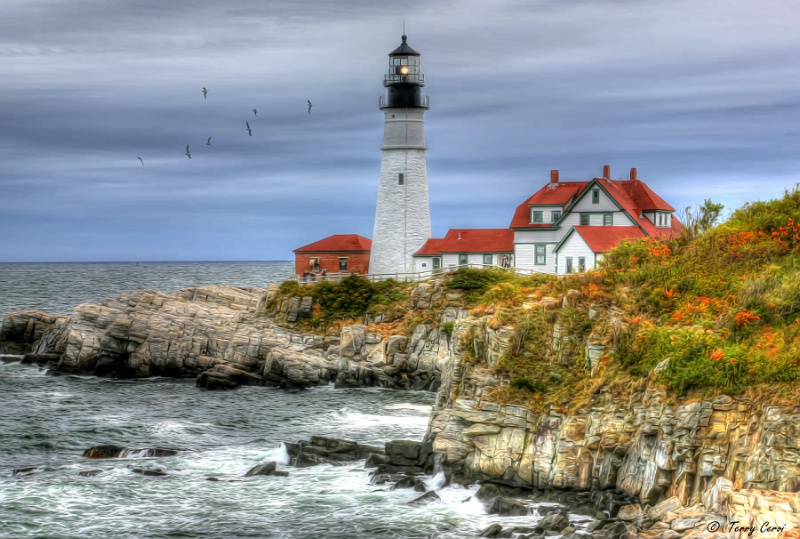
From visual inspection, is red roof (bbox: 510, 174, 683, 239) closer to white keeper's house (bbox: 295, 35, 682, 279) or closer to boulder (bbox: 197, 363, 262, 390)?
white keeper's house (bbox: 295, 35, 682, 279)

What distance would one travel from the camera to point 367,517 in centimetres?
2409

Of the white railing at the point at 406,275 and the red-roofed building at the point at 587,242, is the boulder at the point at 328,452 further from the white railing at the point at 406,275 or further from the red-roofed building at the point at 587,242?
the red-roofed building at the point at 587,242

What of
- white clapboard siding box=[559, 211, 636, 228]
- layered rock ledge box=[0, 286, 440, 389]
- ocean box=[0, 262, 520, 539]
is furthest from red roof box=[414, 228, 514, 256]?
ocean box=[0, 262, 520, 539]

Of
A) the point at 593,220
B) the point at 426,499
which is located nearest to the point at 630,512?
the point at 426,499

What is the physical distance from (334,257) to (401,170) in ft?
27.4

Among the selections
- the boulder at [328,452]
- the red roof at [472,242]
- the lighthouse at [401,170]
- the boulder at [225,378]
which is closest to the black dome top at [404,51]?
the lighthouse at [401,170]

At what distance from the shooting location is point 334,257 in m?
65.2

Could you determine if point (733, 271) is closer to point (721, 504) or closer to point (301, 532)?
point (721, 504)

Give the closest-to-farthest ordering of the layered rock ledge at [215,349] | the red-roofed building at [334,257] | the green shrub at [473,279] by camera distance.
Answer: the layered rock ledge at [215,349] < the green shrub at [473,279] < the red-roofed building at [334,257]

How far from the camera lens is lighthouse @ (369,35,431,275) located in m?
60.5

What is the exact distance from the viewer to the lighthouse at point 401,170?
60469 mm

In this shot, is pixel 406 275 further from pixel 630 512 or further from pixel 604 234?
pixel 630 512

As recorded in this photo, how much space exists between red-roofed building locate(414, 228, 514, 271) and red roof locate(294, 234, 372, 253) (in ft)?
19.2

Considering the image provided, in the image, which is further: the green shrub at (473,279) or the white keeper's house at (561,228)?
the white keeper's house at (561,228)
